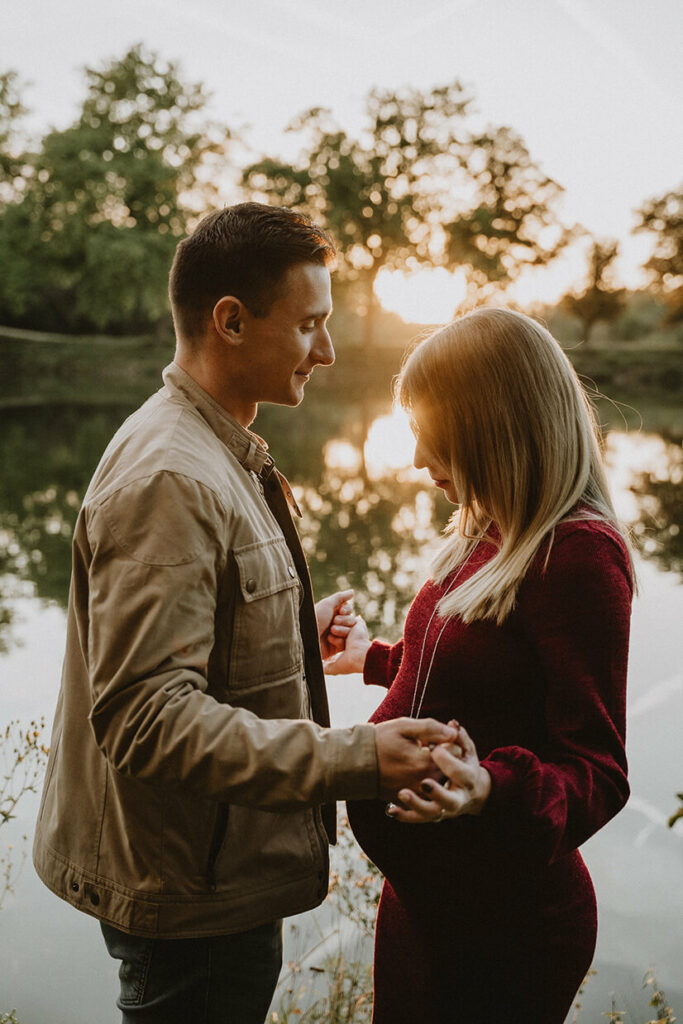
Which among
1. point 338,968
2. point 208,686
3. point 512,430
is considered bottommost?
point 338,968

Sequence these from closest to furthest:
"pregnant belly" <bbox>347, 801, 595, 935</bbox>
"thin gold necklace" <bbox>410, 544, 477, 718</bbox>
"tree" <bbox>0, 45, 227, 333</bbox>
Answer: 1. "pregnant belly" <bbox>347, 801, 595, 935</bbox>
2. "thin gold necklace" <bbox>410, 544, 477, 718</bbox>
3. "tree" <bbox>0, 45, 227, 333</bbox>

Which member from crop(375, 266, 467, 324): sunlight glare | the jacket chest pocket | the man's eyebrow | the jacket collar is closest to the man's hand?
the jacket chest pocket

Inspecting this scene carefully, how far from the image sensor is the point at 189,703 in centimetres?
173

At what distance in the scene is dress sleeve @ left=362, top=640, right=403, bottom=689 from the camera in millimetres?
2781

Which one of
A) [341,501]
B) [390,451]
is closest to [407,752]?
[341,501]

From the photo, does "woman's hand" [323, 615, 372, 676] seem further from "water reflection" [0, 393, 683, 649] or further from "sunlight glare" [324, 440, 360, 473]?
"sunlight glare" [324, 440, 360, 473]

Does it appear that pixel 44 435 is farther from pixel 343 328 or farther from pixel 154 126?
pixel 343 328

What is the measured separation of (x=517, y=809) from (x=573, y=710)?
0.24m

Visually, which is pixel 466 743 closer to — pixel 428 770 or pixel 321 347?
pixel 428 770

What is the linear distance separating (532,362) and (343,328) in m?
64.4

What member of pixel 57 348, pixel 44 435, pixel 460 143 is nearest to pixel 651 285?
pixel 460 143

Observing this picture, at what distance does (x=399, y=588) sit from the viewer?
11430 millimetres

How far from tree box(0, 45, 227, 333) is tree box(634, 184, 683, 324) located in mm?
29324

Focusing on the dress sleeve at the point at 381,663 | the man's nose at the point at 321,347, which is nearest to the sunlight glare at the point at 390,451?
the dress sleeve at the point at 381,663
